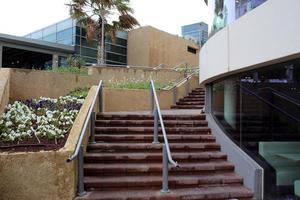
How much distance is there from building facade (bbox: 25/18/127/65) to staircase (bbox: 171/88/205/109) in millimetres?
8110

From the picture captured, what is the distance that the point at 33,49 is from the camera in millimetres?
21844

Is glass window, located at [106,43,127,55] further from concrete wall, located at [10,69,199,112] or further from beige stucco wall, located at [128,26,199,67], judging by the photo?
concrete wall, located at [10,69,199,112]

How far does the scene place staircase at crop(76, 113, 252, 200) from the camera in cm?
661

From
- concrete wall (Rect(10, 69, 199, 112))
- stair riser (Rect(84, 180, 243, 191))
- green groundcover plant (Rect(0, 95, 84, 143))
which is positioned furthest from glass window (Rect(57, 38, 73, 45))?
stair riser (Rect(84, 180, 243, 191))

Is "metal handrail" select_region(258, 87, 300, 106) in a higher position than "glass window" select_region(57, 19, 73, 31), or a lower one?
lower

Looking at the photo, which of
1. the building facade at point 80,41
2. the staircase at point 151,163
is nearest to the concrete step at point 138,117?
the staircase at point 151,163

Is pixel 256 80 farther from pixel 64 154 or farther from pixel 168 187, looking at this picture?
pixel 64 154

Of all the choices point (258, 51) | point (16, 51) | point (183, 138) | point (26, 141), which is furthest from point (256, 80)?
point (16, 51)

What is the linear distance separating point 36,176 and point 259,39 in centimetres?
406

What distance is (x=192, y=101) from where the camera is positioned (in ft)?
47.5

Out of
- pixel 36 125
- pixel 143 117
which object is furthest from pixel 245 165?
pixel 36 125

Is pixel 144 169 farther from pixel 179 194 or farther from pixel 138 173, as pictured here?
pixel 179 194

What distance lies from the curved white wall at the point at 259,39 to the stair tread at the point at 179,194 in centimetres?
215

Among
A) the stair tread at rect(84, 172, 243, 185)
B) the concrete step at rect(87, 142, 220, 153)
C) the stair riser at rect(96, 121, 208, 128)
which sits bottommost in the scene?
the stair tread at rect(84, 172, 243, 185)
